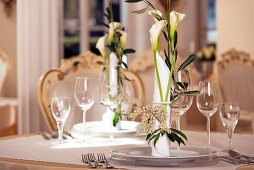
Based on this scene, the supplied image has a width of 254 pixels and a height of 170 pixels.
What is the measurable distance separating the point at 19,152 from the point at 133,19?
4.69m

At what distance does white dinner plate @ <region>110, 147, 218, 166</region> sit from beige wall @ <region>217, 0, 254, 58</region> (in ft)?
14.5

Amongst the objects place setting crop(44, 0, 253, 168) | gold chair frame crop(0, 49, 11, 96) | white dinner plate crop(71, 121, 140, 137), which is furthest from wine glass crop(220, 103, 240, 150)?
gold chair frame crop(0, 49, 11, 96)

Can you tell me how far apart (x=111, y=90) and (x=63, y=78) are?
80cm

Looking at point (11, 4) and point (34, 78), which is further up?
point (11, 4)

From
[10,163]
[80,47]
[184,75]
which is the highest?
[80,47]

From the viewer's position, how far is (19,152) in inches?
85.3

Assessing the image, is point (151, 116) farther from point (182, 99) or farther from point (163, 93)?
point (182, 99)

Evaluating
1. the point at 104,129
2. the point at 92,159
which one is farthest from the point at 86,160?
the point at 104,129

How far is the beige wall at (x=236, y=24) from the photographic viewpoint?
21.0 feet

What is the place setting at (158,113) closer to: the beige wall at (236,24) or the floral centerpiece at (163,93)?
the floral centerpiece at (163,93)

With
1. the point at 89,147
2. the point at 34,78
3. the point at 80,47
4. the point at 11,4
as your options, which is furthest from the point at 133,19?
the point at 89,147

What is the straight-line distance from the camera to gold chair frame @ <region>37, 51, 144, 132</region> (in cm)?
316

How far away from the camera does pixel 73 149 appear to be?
7.34 feet

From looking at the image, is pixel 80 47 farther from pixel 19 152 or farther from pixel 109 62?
pixel 19 152
